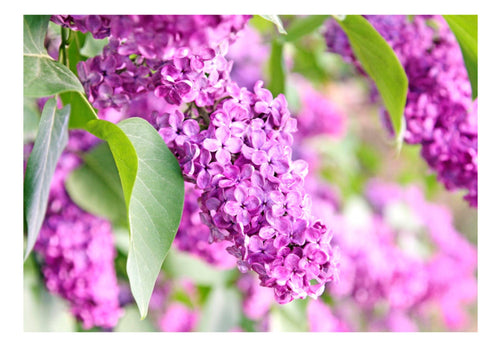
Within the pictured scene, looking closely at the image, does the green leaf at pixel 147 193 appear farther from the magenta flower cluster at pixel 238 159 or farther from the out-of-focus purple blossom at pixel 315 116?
the out-of-focus purple blossom at pixel 315 116

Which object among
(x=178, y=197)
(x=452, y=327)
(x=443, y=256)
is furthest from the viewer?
(x=452, y=327)

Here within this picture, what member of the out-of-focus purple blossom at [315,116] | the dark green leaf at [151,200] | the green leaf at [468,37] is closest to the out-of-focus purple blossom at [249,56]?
the out-of-focus purple blossom at [315,116]

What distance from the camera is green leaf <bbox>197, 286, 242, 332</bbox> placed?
1703 millimetres

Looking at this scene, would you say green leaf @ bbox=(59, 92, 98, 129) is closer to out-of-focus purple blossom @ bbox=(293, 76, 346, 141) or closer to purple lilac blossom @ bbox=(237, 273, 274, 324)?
purple lilac blossom @ bbox=(237, 273, 274, 324)

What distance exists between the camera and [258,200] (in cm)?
65

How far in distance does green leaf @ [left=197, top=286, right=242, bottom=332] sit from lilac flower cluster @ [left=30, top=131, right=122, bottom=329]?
1.84ft

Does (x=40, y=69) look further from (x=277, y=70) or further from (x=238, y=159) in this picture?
(x=277, y=70)

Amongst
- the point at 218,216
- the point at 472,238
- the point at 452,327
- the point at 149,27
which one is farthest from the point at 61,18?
the point at 472,238

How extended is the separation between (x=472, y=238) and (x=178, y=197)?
2.84m

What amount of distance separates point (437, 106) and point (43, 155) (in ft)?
2.27

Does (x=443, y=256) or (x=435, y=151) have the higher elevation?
(x=435, y=151)

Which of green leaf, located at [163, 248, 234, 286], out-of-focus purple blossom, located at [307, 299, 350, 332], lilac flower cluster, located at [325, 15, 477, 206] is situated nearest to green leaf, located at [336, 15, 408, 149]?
lilac flower cluster, located at [325, 15, 477, 206]

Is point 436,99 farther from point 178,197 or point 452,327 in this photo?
point 452,327
